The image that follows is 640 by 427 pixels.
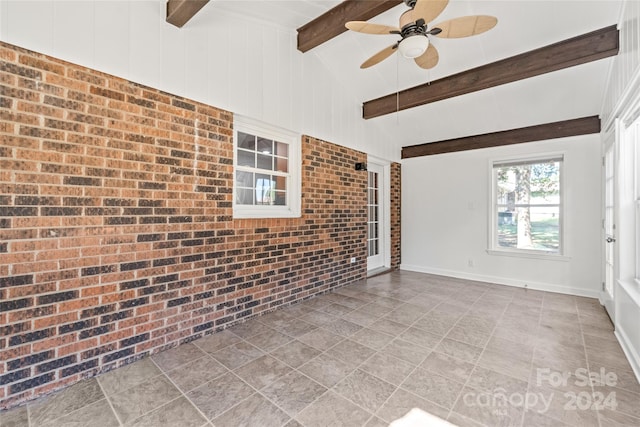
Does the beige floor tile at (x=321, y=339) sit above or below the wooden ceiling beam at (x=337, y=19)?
below

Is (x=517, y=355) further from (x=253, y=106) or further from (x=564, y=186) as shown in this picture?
(x=253, y=106)

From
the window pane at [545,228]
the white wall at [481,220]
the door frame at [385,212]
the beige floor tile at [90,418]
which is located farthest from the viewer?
the door frame at [385,212]

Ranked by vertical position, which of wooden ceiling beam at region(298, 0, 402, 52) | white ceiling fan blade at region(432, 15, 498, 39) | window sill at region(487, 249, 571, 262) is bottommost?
window sill at region(487, 249, 571, 262)

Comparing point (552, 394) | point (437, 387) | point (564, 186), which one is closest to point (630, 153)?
point (564, 186)

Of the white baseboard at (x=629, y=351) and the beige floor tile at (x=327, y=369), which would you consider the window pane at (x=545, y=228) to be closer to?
the white baseboard at (x=629, y=351)

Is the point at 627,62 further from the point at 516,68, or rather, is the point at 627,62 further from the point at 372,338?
the point at 372,338

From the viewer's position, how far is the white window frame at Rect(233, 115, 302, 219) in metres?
3.03

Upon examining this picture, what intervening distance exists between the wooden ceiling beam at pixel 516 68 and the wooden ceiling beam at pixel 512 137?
4.64ft

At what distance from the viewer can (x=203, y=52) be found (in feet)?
8.66

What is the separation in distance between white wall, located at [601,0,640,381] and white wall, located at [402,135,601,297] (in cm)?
146

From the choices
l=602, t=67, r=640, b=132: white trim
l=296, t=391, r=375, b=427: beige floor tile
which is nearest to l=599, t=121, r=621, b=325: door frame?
l=602, t=67, r=640, b=132: white trim

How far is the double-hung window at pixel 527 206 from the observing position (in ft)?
14.2

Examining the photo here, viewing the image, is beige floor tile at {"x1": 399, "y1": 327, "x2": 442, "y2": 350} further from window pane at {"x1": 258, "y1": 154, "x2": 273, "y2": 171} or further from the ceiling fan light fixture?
the ceiling fan light fixture

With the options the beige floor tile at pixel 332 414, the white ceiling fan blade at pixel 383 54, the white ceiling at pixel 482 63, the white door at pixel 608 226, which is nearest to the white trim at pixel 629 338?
the white door at pixel 608 226
